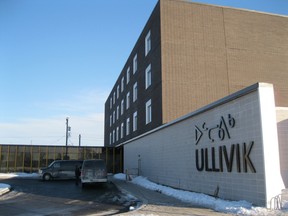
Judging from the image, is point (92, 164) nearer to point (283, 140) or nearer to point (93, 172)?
point (93, 172)

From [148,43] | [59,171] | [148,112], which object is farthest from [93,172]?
[148,43]

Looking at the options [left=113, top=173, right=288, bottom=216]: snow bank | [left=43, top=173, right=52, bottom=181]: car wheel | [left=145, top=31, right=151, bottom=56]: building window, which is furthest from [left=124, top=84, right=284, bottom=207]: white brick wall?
[left=43, top=173, right=52, bottom=181]: car wheel

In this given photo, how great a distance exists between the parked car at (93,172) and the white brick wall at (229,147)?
4.61 metres

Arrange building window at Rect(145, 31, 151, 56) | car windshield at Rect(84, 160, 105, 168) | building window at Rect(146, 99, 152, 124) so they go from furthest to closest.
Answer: building window at Rect(145, 31, 151, 56) → building window at Rect(146, 99, 152, 124) → car windshield at Rect(84, 160, 105, 168)

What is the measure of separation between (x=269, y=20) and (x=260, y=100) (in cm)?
1979

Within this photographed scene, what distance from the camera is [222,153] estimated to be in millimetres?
14664

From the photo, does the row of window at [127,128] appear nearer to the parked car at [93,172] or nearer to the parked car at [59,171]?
the parked car at [93,172]

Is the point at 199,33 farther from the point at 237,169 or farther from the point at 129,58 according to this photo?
the point at 237,169

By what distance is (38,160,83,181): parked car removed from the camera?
3394 cm

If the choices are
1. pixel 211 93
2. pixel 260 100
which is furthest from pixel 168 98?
pixel 260 100

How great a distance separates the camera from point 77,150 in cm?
4594

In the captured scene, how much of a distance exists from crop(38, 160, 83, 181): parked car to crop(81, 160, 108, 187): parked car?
9.38 meters

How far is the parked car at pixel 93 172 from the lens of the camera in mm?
24750

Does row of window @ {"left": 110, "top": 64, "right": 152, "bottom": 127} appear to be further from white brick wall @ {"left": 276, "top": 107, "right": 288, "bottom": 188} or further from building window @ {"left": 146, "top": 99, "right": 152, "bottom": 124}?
white brick wall @ {"left": 276, "top": 107, "right": 288, "bottom": 188}
